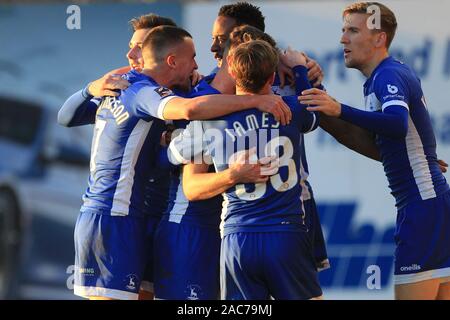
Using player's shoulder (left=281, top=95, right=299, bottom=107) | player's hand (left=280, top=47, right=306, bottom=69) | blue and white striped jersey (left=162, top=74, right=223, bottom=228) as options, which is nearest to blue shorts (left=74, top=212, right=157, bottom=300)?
blue and white striped jersey (left=162, top=74, right=223, bottom=228)

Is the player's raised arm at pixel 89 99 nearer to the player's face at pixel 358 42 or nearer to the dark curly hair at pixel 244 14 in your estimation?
the dark curly hair at pixel 244 14

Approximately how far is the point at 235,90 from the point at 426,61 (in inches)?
198

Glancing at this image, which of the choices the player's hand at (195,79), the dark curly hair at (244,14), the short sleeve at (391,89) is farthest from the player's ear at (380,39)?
the player's hand at (195,79)

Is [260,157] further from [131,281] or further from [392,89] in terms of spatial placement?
[131,281]

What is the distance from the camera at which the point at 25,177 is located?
11.5 m

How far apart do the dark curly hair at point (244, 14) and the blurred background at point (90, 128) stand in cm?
356

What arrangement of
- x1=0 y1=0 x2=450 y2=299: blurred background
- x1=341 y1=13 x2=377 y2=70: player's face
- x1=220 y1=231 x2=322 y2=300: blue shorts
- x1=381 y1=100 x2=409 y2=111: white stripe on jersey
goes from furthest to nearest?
x1=0 y1=0 x2=450 y2=299: blurred background → x1=341 y1=13 x2=377 y2=70: player's face → x1=381 y1=100 x2=409 y2=111: white stripe on jersey → x1=220 y1=231 x2=322 y2=300: blue shorts

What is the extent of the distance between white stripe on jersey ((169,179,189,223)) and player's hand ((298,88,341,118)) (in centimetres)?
94

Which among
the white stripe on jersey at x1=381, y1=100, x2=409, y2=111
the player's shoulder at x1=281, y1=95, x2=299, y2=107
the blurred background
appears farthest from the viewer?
the blurred background

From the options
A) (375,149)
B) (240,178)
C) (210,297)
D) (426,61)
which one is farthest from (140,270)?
(426,61)

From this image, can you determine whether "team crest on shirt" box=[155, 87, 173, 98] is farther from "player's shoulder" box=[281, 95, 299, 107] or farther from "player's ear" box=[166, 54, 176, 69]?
"player's shoulder" box=[281, 95, 299, 107]

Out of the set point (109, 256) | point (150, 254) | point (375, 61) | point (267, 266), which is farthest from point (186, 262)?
point (375, 61)

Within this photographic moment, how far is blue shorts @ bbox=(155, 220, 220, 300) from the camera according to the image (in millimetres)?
6031

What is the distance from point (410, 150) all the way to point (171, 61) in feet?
4.92
